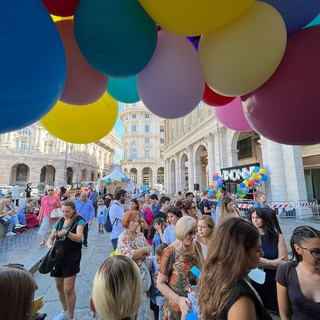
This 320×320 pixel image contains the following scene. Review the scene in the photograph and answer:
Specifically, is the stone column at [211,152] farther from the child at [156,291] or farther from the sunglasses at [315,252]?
the sunglasses at [315,252]

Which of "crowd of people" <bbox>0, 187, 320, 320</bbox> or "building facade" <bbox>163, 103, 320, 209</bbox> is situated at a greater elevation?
"building facade" <bbox>163, 103, 320, 209</bbox>

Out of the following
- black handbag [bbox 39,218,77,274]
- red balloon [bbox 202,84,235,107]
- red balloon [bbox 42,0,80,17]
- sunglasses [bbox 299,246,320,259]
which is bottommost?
black handbag [bbox 39,218,77,274]

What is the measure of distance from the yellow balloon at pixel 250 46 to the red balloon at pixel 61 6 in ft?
3.44

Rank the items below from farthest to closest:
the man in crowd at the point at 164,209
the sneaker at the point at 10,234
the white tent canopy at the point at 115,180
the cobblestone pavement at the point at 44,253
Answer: the white tent canopy at the point at 115,180 < the sneaker at the point at 10,234 < the man in crowd at the point at 164,209 < the cobblestone pavement at the point at 44,253

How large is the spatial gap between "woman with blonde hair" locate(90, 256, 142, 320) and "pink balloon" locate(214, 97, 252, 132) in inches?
79.5

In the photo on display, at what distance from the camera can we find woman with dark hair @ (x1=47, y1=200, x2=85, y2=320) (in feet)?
8.45

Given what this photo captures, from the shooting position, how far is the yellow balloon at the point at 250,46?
137cm

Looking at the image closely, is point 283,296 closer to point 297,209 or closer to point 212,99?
point 212,99

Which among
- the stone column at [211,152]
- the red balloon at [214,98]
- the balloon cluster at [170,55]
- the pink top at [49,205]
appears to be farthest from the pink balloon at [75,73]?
the stone column at [211,152]

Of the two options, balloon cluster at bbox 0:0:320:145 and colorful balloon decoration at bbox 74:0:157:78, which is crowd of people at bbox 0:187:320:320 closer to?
balloon cluster at bbox 0:0:320:145

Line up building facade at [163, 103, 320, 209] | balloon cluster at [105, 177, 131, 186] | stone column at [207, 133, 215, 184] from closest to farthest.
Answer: building facade at [163, 103, 320, 209]
stone column at [207, 133, 215, 184]
balloon cluster at [105, 177, 131, 186]

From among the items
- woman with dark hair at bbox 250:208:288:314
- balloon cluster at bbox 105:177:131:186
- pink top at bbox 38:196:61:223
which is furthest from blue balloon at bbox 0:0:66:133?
balloon cluster at bbox 105:177:131:186

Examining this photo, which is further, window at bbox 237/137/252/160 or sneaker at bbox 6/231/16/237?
window at bbox 237/137/252/160

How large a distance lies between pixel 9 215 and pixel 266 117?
30.8 feet
